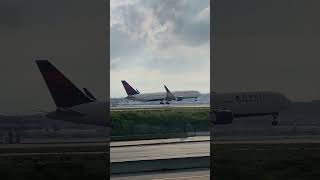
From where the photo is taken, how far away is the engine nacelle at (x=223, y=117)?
3.56 m

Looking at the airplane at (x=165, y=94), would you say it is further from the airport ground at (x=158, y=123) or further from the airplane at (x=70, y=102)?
the airplane at (x=70, y=102)

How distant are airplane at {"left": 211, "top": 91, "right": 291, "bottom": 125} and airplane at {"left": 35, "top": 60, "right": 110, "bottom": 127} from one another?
81 centimetres

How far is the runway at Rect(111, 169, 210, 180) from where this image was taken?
4164 millimetres

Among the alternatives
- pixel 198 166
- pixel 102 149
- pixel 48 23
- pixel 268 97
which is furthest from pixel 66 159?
pixel 198 166

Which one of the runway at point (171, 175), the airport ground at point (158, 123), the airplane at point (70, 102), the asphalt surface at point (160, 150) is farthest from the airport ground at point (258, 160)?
the airport ground at point (158, 123)

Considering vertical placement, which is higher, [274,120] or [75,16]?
[75,16]

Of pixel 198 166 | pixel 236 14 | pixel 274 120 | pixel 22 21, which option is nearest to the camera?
pixel 22 21

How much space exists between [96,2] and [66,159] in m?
1.08

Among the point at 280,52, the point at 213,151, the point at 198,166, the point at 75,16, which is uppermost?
the point at 75,16

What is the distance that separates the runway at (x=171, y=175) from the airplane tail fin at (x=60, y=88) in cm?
110

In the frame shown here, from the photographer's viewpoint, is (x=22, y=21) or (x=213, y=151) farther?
(x=213, y=151)

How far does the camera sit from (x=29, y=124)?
321cm

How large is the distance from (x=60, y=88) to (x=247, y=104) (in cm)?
139

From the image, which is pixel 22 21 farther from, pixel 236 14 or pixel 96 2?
pixel 236 14
